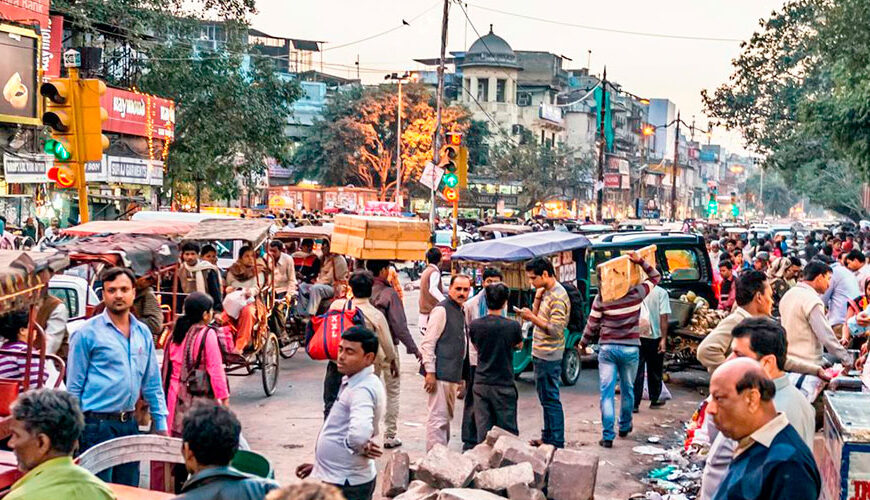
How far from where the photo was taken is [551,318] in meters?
9.90

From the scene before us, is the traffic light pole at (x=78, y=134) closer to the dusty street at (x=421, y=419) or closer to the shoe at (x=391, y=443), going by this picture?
the dusty street at (x=421, y=419)

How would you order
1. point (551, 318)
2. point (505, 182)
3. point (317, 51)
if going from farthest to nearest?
point (317, 51)
point (505, 182)
point (551, 318)

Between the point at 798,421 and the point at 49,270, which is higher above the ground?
the point at 49,270

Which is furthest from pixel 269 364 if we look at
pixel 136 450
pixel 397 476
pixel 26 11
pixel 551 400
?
pixel 26 11

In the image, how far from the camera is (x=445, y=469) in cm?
778

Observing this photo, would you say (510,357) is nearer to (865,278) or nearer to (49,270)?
(49,270)

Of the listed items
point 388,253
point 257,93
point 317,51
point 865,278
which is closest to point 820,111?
point 865,278

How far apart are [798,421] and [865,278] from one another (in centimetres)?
952

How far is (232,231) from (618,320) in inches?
218

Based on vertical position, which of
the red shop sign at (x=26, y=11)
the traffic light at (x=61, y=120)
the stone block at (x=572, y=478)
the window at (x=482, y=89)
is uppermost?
the window at (x=482, y=89)

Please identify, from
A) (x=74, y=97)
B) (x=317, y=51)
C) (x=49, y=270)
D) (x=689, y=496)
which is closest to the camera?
(x=49, y=270)

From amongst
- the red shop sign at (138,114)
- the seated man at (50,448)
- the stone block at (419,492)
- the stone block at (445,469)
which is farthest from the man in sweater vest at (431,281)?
the red shop sign at (138,114)

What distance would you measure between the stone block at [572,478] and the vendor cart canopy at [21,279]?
4327 mm

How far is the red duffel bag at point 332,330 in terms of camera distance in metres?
8.48
